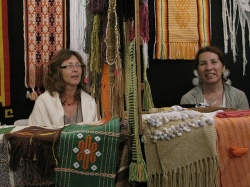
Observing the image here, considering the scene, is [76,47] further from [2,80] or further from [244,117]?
[244,117]

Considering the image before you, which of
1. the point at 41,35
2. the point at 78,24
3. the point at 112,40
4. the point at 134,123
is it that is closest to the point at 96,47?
the point at 112,40

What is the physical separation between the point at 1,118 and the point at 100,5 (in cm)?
132

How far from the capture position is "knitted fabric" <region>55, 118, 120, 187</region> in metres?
1.14

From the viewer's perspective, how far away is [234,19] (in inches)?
99.0

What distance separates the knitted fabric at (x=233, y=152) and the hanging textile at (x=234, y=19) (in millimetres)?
1418

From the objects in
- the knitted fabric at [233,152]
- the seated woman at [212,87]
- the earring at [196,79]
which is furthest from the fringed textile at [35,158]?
the earring at [196,79]

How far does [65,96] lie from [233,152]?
1258 mm

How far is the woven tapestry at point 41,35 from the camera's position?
226 cm

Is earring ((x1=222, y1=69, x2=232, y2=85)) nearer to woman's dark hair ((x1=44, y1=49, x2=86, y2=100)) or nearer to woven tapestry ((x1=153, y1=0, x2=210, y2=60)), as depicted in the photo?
woven tapestry ((x1=153, y1=0, x2=210, y2=60))

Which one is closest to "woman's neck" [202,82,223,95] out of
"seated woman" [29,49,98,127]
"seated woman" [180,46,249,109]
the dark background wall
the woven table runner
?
"seated woman" [180,46,249,109]

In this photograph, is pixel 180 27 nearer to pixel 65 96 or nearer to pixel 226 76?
pixel 226 76

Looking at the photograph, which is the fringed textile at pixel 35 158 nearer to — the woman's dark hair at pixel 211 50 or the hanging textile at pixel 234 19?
the woman's dark hair at pixel 211 50

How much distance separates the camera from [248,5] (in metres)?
2.48

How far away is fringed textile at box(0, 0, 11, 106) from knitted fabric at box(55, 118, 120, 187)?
4.17ft
